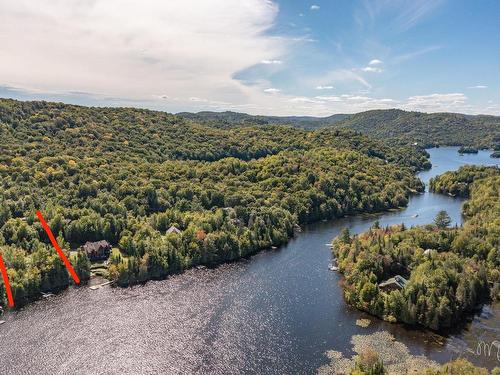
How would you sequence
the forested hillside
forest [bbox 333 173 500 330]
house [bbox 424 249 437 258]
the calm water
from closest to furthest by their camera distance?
the calm water < forest [bbox 333 173 500 330] < house [bbox 424 249 437 258] < the forested hillside

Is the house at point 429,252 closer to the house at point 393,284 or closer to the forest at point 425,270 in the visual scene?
the forest at point 425,270

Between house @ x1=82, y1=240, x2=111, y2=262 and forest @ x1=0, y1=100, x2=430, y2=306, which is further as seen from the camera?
house @ x1=82, y1=240, x2=111, y2=262

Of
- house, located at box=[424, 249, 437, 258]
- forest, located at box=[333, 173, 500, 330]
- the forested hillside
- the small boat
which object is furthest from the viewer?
the forested hillside

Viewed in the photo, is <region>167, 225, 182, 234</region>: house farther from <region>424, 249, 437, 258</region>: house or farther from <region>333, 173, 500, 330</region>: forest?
<region>424, 249, 437, 258</region>: house

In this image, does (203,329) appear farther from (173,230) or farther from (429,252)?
(429,252)

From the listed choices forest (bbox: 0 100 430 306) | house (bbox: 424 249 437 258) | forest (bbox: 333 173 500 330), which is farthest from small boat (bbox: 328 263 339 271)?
forest (bbox: 0 100 430 306)
